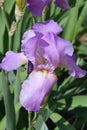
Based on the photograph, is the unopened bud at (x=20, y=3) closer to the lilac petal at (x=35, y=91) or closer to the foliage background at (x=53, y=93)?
the foliage background at (x=53, y=93)

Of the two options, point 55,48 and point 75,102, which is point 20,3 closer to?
point 55,48

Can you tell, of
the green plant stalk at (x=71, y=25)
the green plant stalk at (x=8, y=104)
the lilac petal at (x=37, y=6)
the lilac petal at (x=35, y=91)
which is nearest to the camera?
the lilac petal at (x=35, y=91)

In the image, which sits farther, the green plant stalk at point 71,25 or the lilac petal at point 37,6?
the green plant stalk at point 71,25

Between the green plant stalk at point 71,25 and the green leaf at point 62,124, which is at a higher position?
the green plant stalk at point 71,25

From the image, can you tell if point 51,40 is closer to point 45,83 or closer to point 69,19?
point 45,83

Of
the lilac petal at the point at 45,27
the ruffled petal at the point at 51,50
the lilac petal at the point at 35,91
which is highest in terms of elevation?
the lilac petal at the point at 45,27

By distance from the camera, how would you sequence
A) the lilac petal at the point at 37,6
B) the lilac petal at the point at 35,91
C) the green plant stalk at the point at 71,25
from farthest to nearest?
1. the green plant stalk at the point at 71,25
2. the lilac petal at the point at 37,6
3. the lilac petal at the point at 35,91

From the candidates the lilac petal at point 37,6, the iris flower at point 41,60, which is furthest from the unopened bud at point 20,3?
the iris flower at point 41,60

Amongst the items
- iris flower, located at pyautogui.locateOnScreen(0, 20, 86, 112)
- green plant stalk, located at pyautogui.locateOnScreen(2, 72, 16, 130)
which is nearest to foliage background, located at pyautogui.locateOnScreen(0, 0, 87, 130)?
green plant stalk, located at pyautogui.locateOnScreen(2, 72, 16, 130)

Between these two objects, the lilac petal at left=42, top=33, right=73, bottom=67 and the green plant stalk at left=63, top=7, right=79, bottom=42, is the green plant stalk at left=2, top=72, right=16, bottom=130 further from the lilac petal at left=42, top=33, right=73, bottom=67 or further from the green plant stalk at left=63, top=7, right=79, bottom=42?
the green plant stalk at left=63, top=7, right=79, bottom=42
